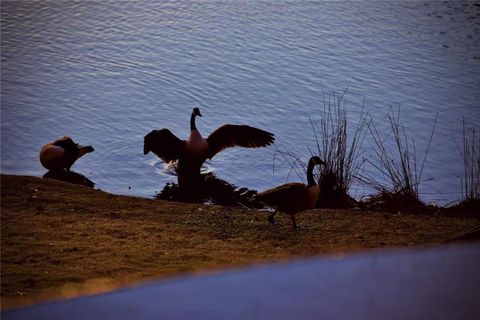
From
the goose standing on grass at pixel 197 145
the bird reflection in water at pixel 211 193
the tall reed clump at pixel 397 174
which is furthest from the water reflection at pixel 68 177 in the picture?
the tall reed clump at pixel 397 174

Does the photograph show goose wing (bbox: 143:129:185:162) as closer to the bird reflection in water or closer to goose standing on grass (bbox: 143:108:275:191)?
goose standing on grass (bbox: 143:108:275:191)

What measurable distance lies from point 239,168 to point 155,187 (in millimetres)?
1394

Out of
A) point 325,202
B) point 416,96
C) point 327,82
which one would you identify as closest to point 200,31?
point 327,82

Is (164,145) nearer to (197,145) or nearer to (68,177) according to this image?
(197,145)

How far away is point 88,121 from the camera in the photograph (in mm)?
11625

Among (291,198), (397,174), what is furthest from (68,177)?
(397,174)

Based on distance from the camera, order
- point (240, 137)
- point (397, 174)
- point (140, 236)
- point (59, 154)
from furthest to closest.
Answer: point (240, 137), point (397, 174), point (59, 154), point (140, 236)

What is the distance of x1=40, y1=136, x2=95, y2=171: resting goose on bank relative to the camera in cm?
969

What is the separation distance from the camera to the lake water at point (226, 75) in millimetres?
10766

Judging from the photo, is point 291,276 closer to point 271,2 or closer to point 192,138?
point 192,138

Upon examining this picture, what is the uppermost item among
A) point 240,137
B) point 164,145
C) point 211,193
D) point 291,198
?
point 240,137

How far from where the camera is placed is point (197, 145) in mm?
10508

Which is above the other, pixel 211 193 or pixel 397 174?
pixel 397 174

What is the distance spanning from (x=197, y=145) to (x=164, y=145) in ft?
1.54
